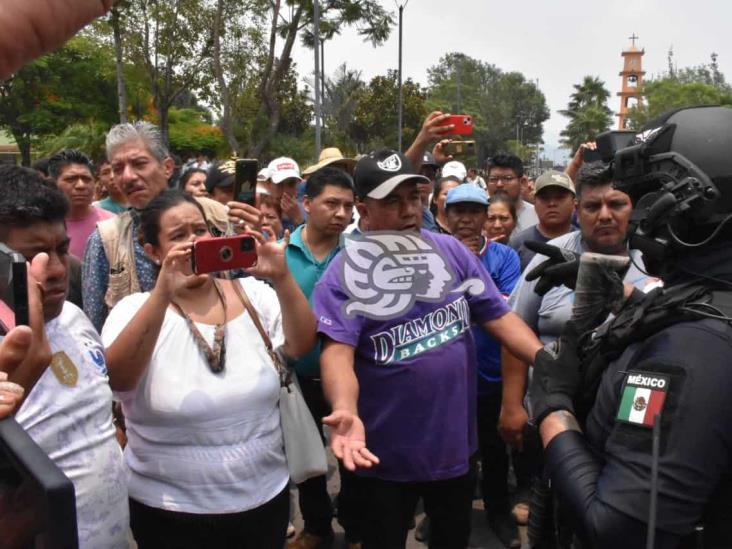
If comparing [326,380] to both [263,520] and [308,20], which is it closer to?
[263,520]

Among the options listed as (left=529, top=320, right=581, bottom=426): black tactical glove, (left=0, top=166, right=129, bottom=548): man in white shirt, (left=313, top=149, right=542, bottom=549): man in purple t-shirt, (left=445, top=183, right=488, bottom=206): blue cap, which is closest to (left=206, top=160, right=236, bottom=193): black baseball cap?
(left=445, top=183, right=488, bottom=206): blue cap

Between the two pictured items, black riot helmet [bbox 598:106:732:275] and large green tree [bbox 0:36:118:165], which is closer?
black riot helmet [bbox 598:106:732:275]

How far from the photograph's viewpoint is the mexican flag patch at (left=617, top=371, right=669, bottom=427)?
59.1 inches

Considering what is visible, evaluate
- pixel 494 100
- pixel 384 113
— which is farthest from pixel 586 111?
pixel 384 113

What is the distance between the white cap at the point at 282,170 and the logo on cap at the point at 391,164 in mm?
2638

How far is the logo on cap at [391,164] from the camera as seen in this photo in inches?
114

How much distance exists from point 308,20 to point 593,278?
21.2m

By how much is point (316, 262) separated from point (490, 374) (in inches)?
45.2

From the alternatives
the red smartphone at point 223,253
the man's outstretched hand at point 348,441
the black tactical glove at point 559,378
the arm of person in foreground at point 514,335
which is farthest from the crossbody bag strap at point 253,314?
the black tactical glove at point 559,378

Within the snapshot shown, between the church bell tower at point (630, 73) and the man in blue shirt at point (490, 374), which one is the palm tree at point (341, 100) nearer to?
the man in blue shirt at point (490, 374)

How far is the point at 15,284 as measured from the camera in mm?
1198

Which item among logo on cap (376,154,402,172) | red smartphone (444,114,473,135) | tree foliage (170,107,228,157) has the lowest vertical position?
logo on cap (376,154,402,172)

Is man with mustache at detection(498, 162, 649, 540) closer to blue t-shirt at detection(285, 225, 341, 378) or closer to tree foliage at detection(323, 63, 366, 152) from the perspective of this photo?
blue t-shirt at detection(285, 225, 341, 378)

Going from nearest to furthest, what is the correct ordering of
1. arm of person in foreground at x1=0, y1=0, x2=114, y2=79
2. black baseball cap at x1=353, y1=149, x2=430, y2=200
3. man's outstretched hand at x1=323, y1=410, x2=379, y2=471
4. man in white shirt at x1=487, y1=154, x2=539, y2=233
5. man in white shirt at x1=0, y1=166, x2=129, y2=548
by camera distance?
arm of person in foreground at x1=0, y1=0, x2=114, y2=79
man in white shirt at x1=0, y1=166, x2=129, y2=548
man's outstretched hand at x1=323, y1=410, x2=379, y2=471
black baseball cap at x1=353, y1=149, x2=430, y2=200
man in white shirt at x1=487, y1=154, x2=539, y2=233
